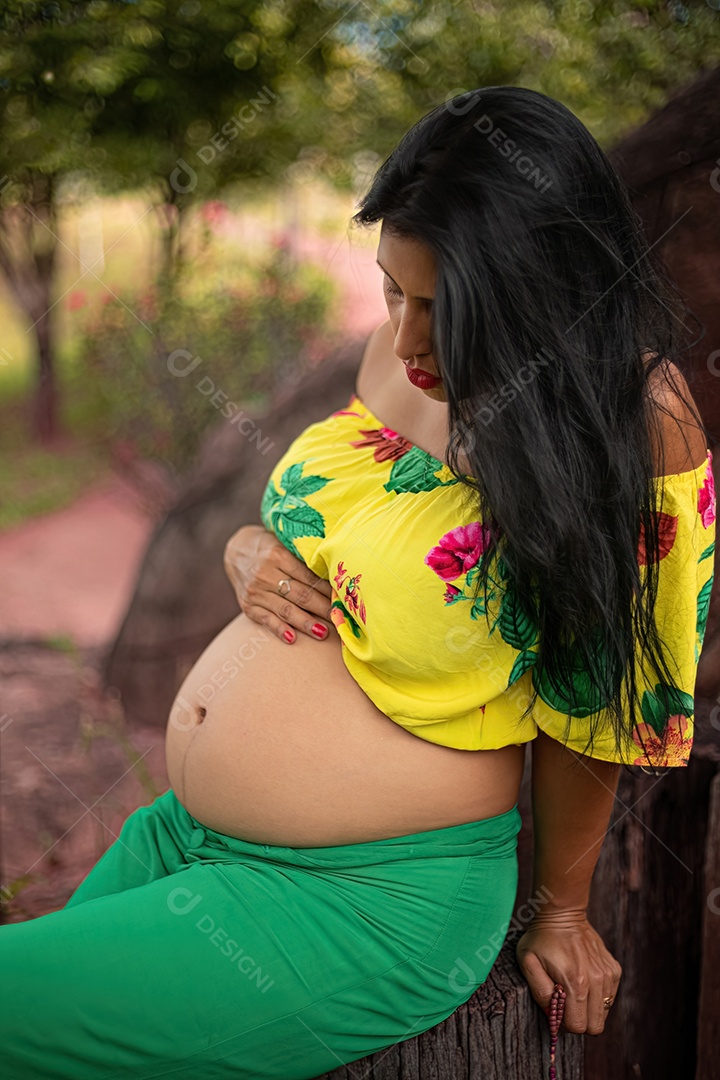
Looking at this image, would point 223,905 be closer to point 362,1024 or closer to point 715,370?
point 362,1024

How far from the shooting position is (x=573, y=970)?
4.95 ft

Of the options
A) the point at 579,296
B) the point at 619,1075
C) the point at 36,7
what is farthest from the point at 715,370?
the point at 36,7

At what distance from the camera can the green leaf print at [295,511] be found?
1.66 meters

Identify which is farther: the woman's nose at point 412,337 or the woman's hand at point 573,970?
the woman's hand at point 573,970

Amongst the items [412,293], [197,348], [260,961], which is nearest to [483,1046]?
[260,961]

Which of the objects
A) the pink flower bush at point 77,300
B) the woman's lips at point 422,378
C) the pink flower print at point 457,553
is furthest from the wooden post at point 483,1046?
the pink flower bush at point 77,300

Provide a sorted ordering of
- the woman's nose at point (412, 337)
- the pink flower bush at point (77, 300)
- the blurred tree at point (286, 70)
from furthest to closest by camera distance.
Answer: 1. the pink flower bush at point (77, 300)
2. the blurred tree at point (286, 70)
3. the woman's nose at point (412, 337)

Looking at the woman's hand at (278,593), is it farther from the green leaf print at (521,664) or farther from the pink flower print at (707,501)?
the pink flower print at (707,501)

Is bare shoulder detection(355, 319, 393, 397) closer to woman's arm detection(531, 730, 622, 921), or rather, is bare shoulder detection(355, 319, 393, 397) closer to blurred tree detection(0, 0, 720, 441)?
woman's arm detection(531, 730, 622, 921)

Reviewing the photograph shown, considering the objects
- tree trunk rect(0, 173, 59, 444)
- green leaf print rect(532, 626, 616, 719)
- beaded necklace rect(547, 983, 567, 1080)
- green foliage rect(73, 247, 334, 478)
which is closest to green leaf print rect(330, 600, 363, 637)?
green leaf print rect(532, 626, 616, 719)

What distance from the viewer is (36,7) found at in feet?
9.34

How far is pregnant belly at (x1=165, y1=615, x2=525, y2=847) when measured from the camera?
144 centimetres

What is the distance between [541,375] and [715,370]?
3.27ft

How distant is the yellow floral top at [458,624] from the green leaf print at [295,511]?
0.38 feet
